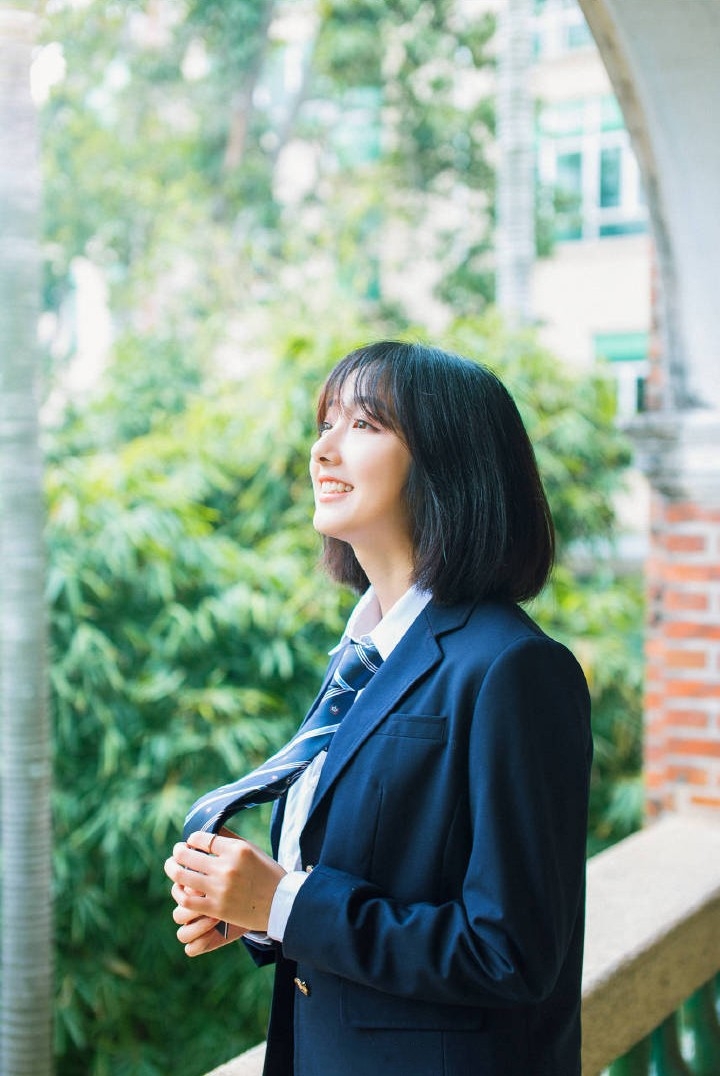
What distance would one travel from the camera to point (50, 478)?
5074 mm

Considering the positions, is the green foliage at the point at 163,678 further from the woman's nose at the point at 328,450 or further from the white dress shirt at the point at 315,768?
the woman's nose at the point at 328,450

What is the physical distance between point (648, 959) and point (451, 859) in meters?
1.28

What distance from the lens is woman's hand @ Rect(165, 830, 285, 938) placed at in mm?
1241

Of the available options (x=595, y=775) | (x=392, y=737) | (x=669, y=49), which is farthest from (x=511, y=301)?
(x=392, y=737)

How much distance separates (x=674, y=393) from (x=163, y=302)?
9207 mm

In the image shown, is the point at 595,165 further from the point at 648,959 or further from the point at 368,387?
the point at 368,387

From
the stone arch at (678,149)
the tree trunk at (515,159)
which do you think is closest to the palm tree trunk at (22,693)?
the stone arch at (678,149)

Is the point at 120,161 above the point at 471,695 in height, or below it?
above

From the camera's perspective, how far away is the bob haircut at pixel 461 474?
132 cm

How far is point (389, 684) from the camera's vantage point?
1297 mm

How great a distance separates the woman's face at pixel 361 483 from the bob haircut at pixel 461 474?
0.01 metres

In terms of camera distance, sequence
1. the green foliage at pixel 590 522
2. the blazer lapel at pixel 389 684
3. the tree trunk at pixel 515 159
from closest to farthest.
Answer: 1. the blazer lapel at pixel 389 684
2. the green foliage at pixel 590 522
3. the tree trunk at pixel 515 159

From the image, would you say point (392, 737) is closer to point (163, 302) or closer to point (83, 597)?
point (83, 597)

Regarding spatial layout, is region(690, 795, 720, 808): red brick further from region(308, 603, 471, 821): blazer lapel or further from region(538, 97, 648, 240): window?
region(538, 97, 648, 240): window
